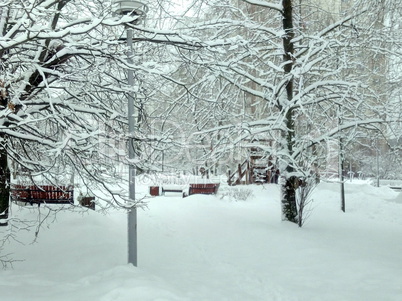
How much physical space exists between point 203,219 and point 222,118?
10.2 ft

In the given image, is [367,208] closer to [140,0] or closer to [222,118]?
[222,118]

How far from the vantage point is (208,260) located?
26.6 ft

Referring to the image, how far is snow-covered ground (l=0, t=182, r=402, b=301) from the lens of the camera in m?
5.75

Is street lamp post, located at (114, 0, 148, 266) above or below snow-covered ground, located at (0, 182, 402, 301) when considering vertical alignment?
above

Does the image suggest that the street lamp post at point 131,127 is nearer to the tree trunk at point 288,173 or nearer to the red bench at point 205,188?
the tree trunk at point 288,173

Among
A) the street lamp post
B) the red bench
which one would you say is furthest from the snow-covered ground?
the red bench

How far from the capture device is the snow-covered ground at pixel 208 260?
575 centimetres

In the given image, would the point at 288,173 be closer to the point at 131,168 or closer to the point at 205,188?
the point at 131,168

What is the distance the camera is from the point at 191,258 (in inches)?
324

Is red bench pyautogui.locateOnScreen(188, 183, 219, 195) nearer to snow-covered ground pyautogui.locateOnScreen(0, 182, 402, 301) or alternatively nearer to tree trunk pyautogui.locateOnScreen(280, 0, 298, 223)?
snow-covered ground pyautogui.locateOnScreen(0, 182, 402, 301)

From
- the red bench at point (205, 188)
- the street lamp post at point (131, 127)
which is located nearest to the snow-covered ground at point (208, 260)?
the street lamp post at point (131, 127)

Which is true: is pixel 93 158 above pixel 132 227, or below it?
above

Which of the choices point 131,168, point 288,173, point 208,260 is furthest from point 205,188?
point 131,168

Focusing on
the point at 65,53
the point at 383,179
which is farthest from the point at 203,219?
the point at 383,179
